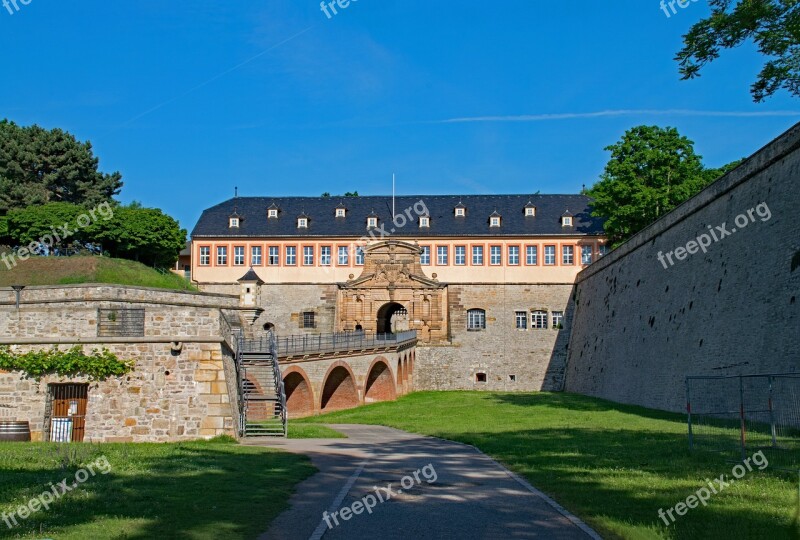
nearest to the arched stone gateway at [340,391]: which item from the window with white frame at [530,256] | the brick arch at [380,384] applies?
the brick arch at [380,384]

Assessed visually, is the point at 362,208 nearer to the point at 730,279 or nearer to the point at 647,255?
the point at 647,255

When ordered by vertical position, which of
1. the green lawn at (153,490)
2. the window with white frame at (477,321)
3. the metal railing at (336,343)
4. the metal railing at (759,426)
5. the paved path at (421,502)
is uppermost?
the window with white frame at (477,321)

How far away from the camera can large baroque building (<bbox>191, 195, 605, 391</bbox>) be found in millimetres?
62188

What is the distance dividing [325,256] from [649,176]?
2507cm

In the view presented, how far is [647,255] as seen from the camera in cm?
4072

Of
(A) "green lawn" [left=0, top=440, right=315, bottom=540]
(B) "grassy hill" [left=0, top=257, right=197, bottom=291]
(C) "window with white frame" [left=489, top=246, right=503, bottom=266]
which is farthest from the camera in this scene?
(C) "window with white frame" [left=489, top=246, right=503, bottom=266]

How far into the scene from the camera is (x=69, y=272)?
42.7 m

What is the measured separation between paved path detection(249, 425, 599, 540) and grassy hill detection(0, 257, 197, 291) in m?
26.9

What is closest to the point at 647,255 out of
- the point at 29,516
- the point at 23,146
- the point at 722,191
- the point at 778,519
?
the point at 722,191

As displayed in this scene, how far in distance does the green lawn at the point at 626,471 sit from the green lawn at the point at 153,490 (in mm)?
4540

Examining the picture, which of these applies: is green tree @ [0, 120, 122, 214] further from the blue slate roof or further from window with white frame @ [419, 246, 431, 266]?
window with white frame @ [419, 246, 431, 266]

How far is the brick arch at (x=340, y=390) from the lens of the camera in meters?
44.8

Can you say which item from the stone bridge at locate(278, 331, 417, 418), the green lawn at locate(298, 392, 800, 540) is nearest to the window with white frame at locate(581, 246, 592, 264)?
the stone bridge at locate(278, 331, 417, 418)

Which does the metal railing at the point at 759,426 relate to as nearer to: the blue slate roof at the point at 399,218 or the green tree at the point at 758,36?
the green tree at the point at 758,36
